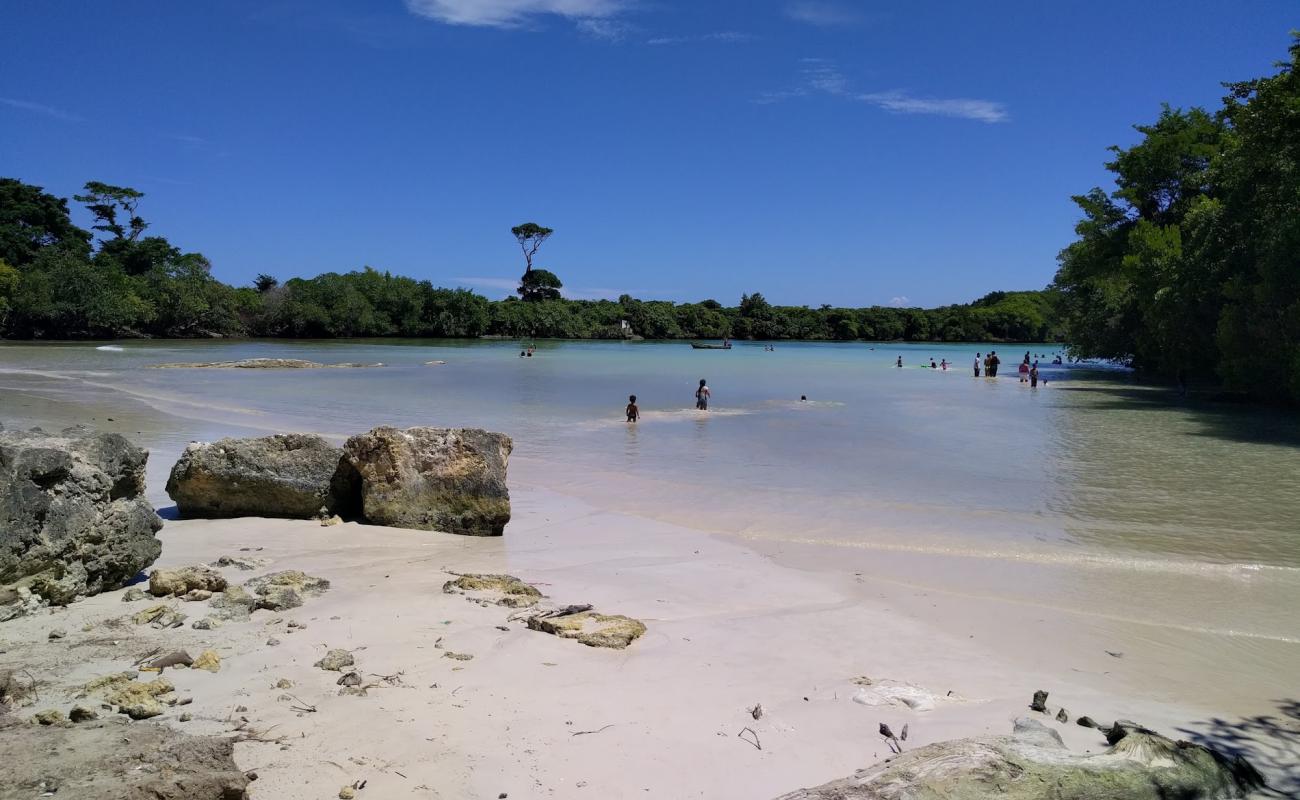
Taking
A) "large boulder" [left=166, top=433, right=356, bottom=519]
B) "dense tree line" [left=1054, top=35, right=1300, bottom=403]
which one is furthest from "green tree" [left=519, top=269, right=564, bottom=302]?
"large boulder" [left=166, top=433, right=356, bottom=519]

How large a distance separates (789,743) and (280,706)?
238 cm

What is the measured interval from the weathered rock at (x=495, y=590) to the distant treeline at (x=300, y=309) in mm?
59256

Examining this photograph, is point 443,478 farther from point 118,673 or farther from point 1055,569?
point 1055,569

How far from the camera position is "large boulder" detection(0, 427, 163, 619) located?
4.70 meters

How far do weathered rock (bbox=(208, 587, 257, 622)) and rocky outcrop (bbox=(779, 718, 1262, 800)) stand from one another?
11.7 ft

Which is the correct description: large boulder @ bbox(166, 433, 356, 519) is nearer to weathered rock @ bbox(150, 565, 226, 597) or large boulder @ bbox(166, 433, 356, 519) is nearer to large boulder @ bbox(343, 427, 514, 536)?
large boulder @ bbox(343, 427, 514, 536)

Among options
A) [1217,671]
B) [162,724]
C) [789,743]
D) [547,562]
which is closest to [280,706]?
[162,724]

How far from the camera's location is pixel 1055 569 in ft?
24.8

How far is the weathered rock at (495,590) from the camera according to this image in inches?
216

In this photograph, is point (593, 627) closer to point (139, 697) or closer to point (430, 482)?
point (139, 697)

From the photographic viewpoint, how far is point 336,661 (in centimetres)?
418

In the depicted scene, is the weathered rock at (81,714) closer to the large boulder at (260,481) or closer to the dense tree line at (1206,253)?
the large boulder at (260,481)

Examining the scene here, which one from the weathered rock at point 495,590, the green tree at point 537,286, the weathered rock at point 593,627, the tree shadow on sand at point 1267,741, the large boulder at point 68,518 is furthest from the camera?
the green tree at point 537,286

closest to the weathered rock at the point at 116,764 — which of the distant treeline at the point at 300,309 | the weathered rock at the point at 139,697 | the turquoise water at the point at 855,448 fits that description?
the weathered rock at the point at 139,697
